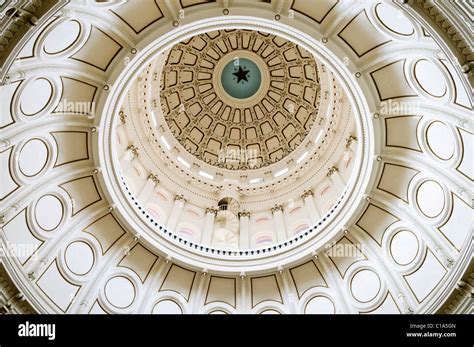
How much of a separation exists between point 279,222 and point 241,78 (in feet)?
34.5

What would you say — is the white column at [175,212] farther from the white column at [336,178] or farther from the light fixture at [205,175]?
the white column at [336,178]

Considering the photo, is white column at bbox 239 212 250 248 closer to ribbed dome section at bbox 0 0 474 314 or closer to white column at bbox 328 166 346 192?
ribbed dome section at bbox 0 0 474 314

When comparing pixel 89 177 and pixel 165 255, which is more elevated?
pixel 89 177

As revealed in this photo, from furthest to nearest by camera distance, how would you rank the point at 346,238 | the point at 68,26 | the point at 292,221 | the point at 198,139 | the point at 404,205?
1. the point at 198,139
2. the point at 292,221
3. the point at 346,238
4. the point at 404,205
5. the point at 68,26

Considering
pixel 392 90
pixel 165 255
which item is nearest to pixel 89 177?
pixel 165 255

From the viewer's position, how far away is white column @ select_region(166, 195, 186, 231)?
2577 centimetres

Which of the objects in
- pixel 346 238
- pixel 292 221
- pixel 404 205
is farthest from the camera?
pixel 292 221

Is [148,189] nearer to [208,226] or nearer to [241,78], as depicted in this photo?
[208,226]

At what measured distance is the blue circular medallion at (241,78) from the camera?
30703mm

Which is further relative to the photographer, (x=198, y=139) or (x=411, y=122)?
(x=198, y=139)

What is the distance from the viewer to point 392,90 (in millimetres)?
18984

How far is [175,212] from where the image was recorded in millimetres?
26578
